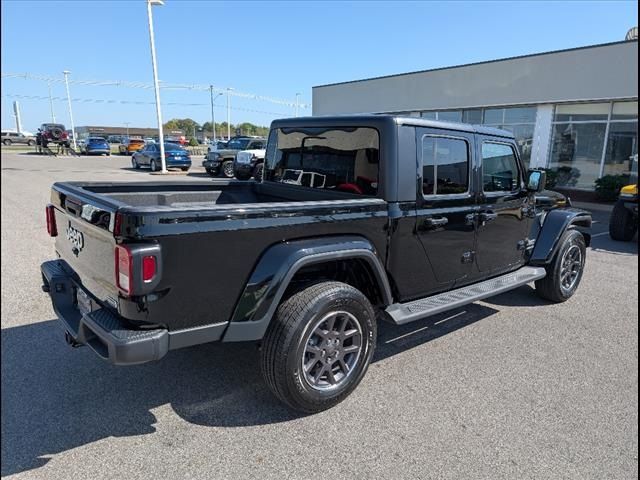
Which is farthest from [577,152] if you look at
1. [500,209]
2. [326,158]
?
[326,158]

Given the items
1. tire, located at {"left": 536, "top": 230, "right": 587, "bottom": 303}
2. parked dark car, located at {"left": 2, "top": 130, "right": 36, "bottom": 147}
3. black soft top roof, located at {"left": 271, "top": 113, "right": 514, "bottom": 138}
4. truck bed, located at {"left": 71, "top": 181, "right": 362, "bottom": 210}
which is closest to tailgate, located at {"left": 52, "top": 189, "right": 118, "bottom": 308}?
truck bed, located at {"left": 71, "top": 181, "right": 362, "bottom": 210}

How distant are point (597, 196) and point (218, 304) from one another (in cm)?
1523

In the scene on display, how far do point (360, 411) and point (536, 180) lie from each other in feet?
10.1

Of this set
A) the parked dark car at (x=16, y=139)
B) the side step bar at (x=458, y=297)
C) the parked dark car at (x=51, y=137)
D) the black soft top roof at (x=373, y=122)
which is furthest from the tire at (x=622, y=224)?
the parked dark car at (x=16, y=139)

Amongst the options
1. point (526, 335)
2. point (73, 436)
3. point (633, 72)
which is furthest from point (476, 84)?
point (73, 436)

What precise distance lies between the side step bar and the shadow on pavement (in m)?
0.55

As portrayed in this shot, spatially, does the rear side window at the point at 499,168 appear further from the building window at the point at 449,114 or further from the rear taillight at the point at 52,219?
the building window at the point at 449,114

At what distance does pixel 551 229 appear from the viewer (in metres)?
5.02

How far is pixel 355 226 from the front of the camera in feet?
9.93

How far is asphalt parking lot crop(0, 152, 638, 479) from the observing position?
2453mm

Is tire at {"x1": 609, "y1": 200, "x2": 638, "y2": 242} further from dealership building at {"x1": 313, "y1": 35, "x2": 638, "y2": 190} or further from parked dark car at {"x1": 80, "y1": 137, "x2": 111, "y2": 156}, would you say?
parked dark car at {"x1": 80, "y1": 137, "x2": 111, "y2": 156}

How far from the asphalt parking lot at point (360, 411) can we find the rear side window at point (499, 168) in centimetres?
141

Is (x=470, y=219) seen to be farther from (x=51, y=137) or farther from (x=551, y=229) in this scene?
(x=51, y=137)

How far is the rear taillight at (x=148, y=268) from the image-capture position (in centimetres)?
221
